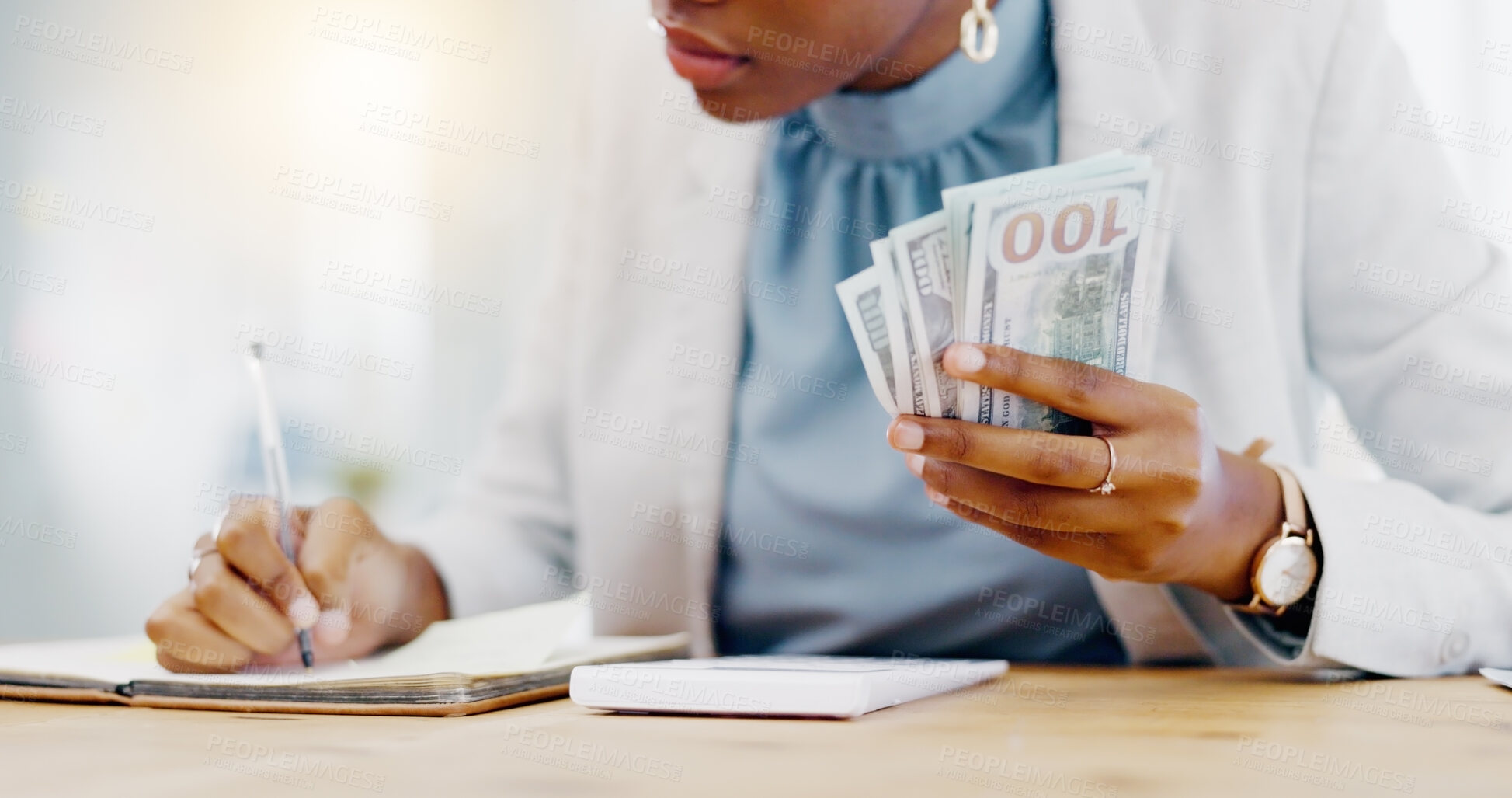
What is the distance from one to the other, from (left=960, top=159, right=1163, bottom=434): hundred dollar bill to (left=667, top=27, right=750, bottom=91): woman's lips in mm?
380

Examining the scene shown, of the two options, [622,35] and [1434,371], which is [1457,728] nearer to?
[1434,371]

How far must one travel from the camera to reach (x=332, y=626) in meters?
0.89

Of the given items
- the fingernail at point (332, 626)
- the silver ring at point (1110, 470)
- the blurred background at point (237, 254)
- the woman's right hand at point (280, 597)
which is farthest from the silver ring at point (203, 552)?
the blurred background at point (237, 254)

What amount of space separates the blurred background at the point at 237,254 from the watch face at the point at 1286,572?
7.99ft

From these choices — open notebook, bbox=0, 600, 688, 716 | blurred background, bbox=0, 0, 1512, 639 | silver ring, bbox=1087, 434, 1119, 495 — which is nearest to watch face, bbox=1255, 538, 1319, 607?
silver ring, bbox=1087, 434, 1119, 495

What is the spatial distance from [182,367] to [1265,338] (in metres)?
2.93

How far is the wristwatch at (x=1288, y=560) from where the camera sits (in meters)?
0.75

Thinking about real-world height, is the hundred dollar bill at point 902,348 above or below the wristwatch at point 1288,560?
above

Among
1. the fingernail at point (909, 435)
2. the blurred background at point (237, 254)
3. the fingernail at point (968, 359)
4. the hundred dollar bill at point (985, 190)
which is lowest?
the fingernail at point (909, 435)

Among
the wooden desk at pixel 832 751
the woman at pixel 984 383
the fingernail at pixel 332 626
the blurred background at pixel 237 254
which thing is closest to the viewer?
the wooden desk at pixel 832 751

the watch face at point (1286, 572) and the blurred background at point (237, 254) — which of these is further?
the blurred background at point (237, 254)

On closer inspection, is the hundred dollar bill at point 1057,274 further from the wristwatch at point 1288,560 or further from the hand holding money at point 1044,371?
the wristwatch at point 1288,560

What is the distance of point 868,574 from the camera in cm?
111

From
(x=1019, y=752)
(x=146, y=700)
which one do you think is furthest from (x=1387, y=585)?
(x=146, y=700)
